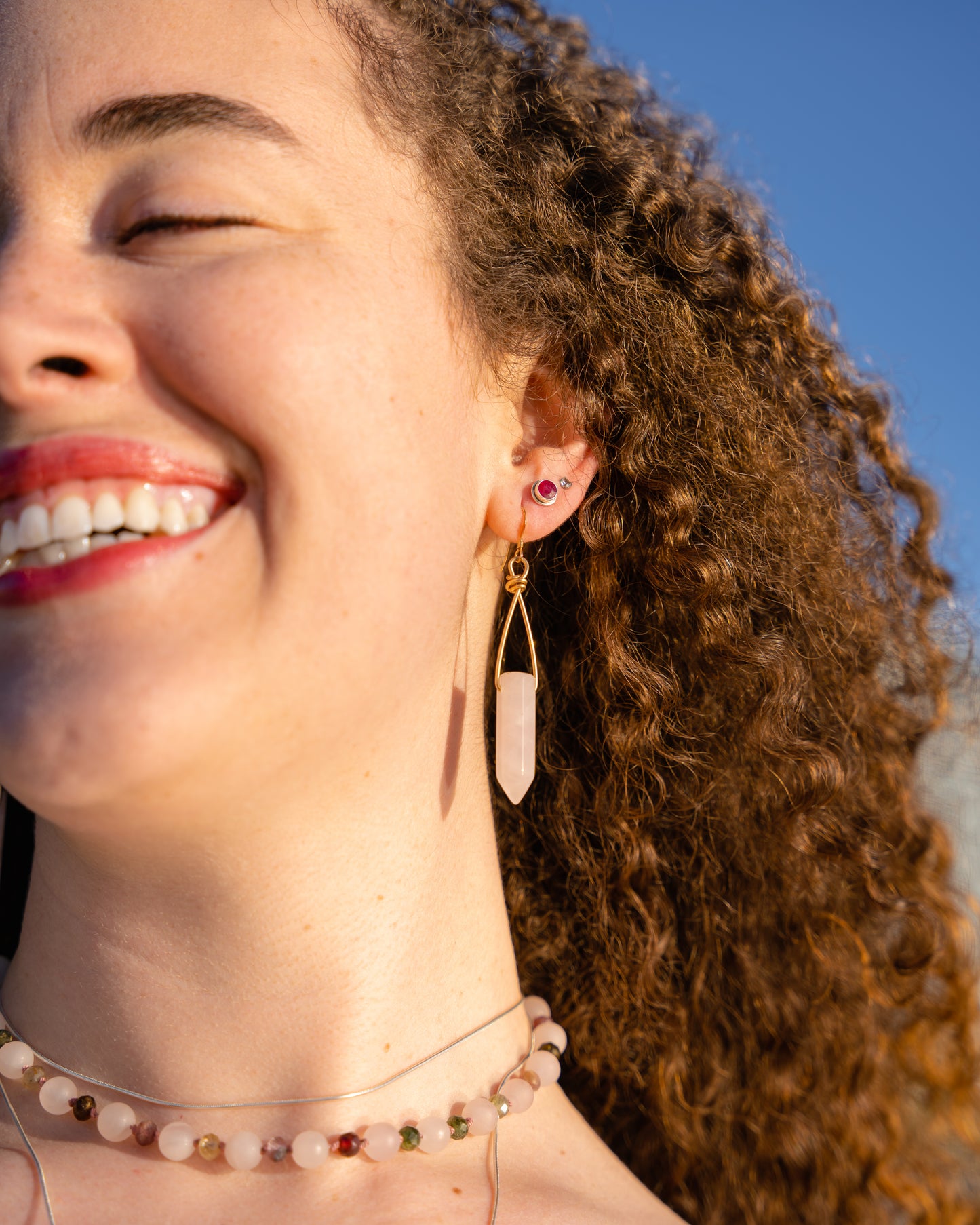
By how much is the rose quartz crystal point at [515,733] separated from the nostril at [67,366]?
2.78 ft

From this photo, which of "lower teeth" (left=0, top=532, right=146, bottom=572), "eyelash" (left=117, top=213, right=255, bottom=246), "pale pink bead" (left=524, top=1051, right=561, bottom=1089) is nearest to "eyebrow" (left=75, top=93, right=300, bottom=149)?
"eyelash" (left=117, top=213, right=255, bottom=246)

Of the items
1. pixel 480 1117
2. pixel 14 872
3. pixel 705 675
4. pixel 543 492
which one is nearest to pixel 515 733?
pixel 543 492

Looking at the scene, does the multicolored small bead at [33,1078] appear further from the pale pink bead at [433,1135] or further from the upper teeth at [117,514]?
the upper teeth at [117,514]

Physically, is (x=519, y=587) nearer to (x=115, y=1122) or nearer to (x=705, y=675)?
(x=705, y=675)

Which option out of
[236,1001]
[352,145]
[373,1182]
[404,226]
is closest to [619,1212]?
[373,1182]

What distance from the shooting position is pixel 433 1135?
5.73 ft

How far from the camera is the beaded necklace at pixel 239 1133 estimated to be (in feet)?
5.40

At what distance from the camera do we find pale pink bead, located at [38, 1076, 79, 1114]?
5.55 feet

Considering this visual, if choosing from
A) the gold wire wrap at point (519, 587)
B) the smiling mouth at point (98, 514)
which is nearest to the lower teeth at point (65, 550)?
the smiling mouth at point (98, 514)

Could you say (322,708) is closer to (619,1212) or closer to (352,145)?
(352,145)

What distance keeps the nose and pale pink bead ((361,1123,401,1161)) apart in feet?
3.78

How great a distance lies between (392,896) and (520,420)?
86 cm

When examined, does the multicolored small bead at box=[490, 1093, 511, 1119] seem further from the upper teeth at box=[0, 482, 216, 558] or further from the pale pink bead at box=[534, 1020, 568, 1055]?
the upper teeth at box=[0, 482, 216, 558]

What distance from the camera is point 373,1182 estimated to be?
66.7 inches
